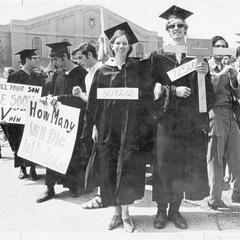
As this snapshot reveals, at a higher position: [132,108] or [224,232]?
[132,108]

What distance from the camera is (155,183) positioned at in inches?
165

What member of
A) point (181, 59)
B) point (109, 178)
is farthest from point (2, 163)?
point (181, 59)

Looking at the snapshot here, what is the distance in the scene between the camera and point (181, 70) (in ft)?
13.0

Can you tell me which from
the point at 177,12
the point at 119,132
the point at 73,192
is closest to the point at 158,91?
the point at 119,132

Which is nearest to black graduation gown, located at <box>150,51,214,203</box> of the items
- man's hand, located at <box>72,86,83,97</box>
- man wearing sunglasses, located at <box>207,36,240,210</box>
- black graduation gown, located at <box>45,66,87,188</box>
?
man wearing sunglasses, located at <box>207,36,240,210</box>

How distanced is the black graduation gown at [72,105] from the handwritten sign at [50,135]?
0.26 metres

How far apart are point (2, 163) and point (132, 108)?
461cm

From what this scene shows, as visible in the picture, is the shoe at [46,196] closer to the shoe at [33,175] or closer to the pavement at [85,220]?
the pavement at [85,220]

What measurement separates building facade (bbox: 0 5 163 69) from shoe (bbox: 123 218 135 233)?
31.9 meters

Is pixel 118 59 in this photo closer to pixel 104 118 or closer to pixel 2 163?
pixel 104 118

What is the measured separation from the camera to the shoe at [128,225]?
4.01 meters

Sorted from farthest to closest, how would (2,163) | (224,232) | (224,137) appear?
1. (2,163)
2. (224,137)
3. (224,232)

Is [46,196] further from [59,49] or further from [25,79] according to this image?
[25,79]

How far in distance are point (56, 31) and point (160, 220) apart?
34923mm
